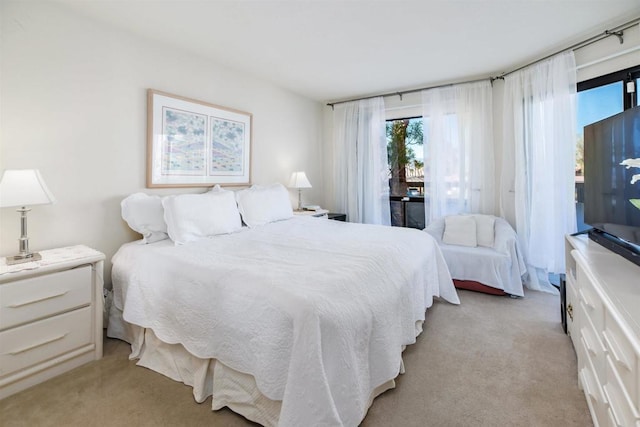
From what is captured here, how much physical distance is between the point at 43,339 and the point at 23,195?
85cm

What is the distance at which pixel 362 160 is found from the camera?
4.60 metres

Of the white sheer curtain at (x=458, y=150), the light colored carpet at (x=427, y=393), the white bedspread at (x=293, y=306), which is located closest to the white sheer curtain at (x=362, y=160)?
the white sheer curtain at (x=458, y=150)

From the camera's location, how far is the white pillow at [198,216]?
2332mm

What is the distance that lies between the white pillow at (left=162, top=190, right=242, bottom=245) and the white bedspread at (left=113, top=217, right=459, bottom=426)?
0.45 feet

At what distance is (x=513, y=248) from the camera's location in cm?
310

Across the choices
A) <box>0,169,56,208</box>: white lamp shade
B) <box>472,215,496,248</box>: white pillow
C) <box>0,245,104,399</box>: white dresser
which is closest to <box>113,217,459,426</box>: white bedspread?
<box>0,245,104,399</box>: white dresser

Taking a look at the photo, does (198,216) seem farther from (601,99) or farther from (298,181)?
(601,99)

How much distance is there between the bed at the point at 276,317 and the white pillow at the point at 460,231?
51.3 inches

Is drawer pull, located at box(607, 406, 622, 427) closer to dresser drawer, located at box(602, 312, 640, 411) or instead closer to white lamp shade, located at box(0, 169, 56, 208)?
dresser drawer, located at box(602, 312, 640, 411)

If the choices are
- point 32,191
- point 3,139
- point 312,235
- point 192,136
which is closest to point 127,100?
point 192,136

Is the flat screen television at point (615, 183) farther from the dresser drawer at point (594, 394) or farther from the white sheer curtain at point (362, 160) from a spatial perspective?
the white sheer curtain at point (362, 160)

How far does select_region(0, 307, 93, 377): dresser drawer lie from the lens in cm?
165

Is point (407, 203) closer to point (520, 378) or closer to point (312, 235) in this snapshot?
point (312, 235)

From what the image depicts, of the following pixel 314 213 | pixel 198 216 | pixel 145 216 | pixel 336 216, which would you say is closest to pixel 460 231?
pixel 336 216
